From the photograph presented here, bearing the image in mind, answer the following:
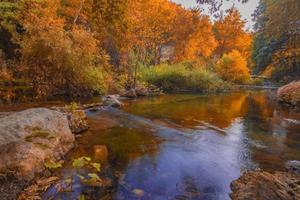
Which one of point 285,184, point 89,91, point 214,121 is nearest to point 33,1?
point 89,91

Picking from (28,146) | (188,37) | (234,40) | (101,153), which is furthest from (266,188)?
(234,40)

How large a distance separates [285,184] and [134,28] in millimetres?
15601

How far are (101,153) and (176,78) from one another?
17568 mm

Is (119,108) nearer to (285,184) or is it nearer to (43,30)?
(43,30)

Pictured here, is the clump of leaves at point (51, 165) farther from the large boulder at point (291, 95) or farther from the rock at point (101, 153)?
the large boulder at point (291, 95)

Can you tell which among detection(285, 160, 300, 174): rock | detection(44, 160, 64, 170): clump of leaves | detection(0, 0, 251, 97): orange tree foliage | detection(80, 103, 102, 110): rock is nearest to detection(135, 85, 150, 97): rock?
detection(0, 0, 251, 97): orange tree foliage

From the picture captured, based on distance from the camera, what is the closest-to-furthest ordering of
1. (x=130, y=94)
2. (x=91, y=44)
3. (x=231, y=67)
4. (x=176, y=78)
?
(x=91, y=44)
(x=130, y=94)
(x=176, y=78)
(x=231, y=67)

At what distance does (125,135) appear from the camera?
8.02 meters

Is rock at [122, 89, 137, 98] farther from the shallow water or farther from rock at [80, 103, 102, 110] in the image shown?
the shallow water

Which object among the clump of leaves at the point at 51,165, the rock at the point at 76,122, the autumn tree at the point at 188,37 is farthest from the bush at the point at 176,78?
the clump of leaves at the point at 51,165

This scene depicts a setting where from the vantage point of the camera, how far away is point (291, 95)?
1608cm

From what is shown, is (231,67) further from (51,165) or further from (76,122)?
(51,165)

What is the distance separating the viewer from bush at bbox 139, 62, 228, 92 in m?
22.5

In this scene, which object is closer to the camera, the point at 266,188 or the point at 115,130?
the point at 266,188
